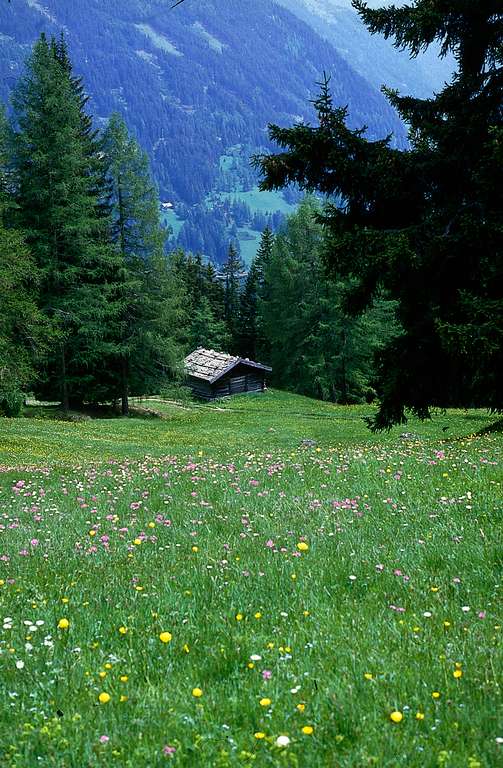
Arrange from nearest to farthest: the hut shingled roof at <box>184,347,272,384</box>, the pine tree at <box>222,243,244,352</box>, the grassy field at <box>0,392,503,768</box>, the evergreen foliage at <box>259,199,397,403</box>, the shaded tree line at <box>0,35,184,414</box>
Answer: the grassy field at <box>0,392,503,768</box>
the shaded tree line at <box>0,35,184,414</box>
the hut shingled roof at <box>184,347,272,384</box>
the evergreen foliage at <box>259,199,397,403</box>
the pine tree at <box>222,243,244,352</box>

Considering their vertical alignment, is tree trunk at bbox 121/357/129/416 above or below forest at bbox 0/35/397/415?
below

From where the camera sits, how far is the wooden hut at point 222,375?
6156 cm

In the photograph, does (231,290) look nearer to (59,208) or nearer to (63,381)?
(63,381)

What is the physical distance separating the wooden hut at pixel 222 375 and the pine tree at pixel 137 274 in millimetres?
15463

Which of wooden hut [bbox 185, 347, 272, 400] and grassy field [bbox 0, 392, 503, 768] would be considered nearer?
grassy field [bbox 0, 392, 503, 768]

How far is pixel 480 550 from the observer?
6.14m

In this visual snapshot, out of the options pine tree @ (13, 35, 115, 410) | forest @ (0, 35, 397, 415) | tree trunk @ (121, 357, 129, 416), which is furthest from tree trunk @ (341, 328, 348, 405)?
pine tree @ (13, 35, 115, 410)

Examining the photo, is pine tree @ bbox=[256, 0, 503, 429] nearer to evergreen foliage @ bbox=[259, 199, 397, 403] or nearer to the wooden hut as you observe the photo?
evergreen foliage @ bbox=[259, 199, 397, 403]

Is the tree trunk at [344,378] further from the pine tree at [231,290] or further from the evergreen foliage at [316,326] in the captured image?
the pine tree at [231,290]

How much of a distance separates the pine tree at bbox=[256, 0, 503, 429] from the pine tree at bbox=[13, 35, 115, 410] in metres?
25.1

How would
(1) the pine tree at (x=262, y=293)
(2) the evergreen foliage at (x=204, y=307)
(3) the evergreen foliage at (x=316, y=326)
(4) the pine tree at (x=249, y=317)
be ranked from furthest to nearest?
(4) the pine tree at (x=249, y=317) → (1) the pine tree at (x=262, y=293) → (2) the evergreen foliage at (x=204, y=307) → (3) the evergreen foliage at (x=316, y=326)

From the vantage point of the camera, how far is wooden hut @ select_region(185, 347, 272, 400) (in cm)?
6156

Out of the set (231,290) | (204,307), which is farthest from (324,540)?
(231,290)

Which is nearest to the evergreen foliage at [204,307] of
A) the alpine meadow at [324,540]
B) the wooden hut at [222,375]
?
the wooden hut at [222,375]
